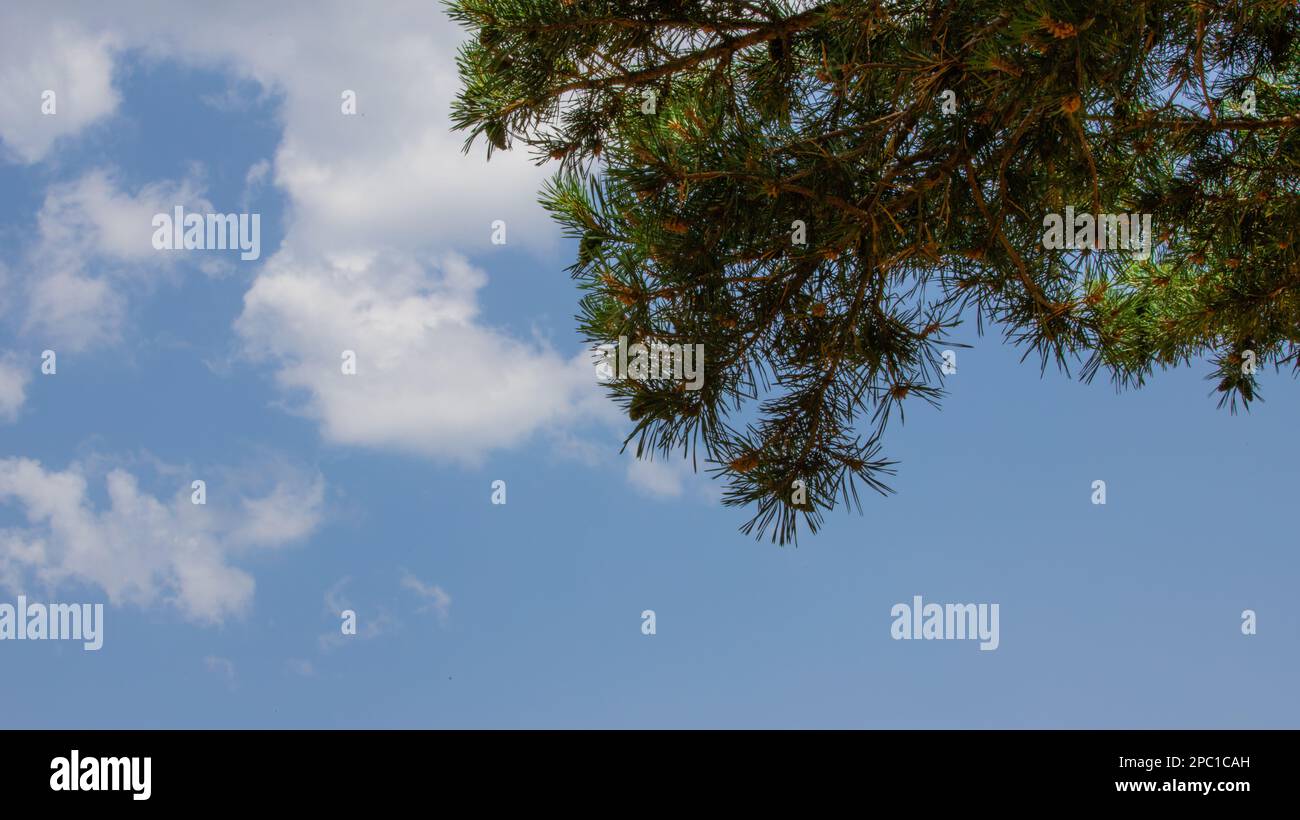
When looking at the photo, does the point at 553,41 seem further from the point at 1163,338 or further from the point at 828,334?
the point at 1163,338

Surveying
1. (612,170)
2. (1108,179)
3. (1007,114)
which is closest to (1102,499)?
(1108,179)

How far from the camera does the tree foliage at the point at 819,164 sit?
2152 mm

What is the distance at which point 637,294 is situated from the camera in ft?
7.29

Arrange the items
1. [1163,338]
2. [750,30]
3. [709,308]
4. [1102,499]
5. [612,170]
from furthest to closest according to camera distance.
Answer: [1163,338]
[1102,499]
[750,30]
[709,308]
[612,170]

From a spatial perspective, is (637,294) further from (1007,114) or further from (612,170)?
(1007,114)

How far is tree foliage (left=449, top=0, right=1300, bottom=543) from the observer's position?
2152 millimetres

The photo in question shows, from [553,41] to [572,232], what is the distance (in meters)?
0.46

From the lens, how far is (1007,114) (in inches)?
86.4

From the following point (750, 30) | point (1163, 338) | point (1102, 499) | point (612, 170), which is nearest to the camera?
point (612, 170)

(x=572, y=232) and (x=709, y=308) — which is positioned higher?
(x=572, y=232)

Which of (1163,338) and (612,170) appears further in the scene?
(1163,338)

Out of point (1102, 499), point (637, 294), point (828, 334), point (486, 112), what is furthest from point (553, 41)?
point (1102, 499)

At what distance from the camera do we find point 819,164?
2.17 metres

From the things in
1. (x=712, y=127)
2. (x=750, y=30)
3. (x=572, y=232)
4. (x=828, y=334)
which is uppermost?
(x=750, y=30)
